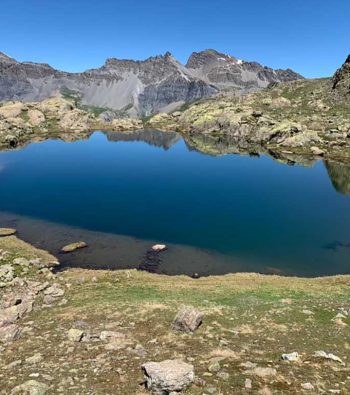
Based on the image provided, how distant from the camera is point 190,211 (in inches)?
3529

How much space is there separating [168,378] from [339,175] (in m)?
123

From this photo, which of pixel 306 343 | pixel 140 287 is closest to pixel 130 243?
pixel 140 287

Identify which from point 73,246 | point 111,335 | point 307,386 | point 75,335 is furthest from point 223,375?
point 73,246

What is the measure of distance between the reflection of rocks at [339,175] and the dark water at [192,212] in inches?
13.3

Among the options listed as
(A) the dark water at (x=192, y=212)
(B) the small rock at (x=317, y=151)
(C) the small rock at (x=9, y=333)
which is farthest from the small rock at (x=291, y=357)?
(B) the small rock at (x=317, y=151)

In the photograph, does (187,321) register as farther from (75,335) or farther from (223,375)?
(75,335)

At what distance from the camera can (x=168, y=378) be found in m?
22.1

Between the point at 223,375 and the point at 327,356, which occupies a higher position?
the point at 327,356

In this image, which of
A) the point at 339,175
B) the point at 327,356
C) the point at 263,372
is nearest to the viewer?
the point at 263,372

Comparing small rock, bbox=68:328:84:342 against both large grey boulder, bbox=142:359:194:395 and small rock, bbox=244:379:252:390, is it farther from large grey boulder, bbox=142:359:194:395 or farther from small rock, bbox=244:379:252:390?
small rock, bbox=244:379:252:390

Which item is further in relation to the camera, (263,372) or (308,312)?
(308,312)

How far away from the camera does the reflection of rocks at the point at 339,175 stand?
114m

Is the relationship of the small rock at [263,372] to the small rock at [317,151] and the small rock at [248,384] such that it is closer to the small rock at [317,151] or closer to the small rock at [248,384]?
the small rock at [248,384]

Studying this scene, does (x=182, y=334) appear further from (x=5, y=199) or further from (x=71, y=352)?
(x=5, y=199)
